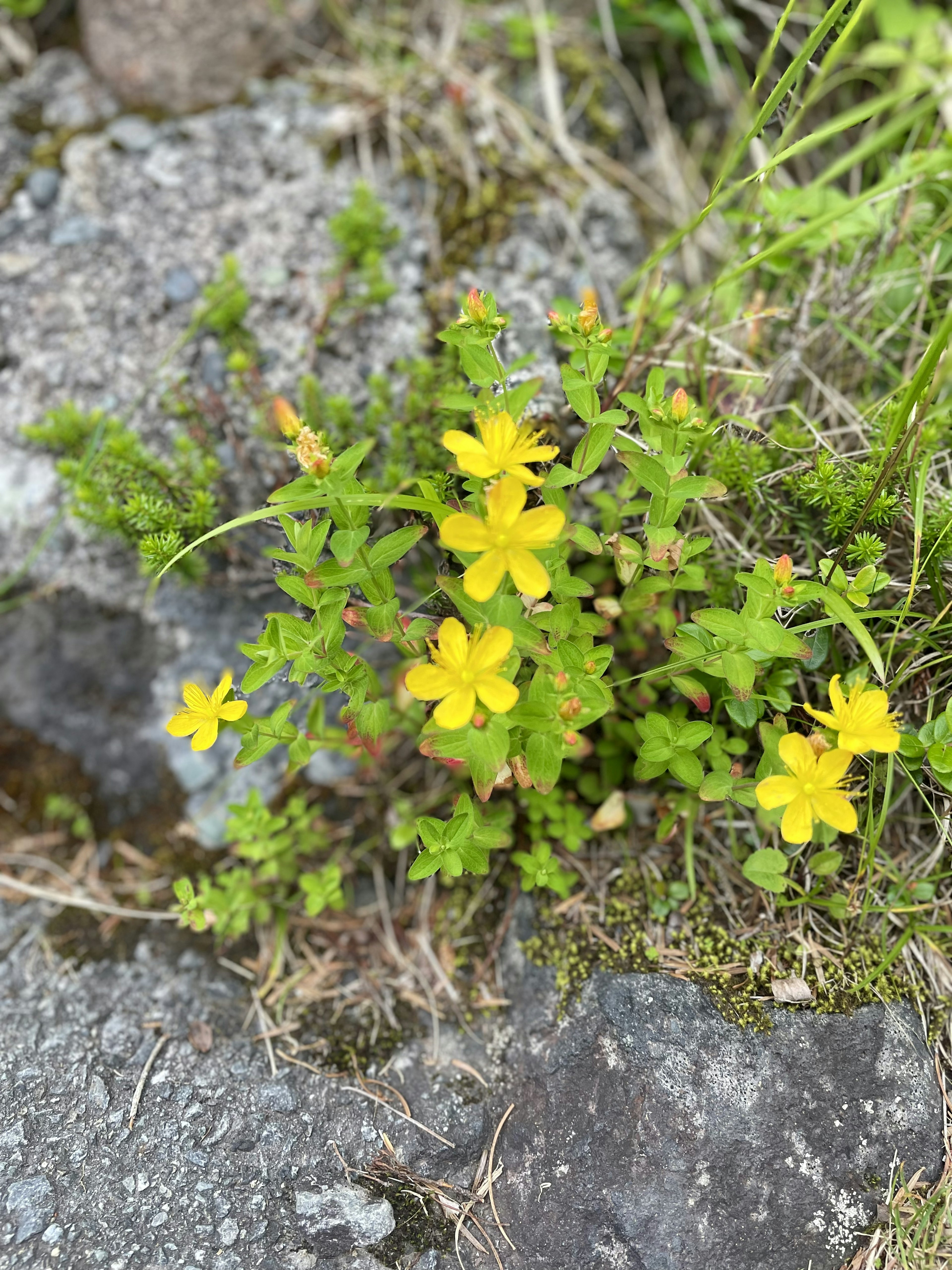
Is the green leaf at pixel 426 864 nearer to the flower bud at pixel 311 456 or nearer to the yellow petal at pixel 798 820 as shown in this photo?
the yellow petal at pixel 798 820

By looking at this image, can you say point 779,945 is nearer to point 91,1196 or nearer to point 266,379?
point 91,1196

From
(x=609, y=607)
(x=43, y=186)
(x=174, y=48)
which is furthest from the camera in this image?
(x=174, y=48)

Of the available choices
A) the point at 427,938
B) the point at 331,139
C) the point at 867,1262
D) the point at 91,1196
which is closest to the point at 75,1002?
the point at 91,1196

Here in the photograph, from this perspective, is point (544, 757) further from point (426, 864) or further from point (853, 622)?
point (853, 622)

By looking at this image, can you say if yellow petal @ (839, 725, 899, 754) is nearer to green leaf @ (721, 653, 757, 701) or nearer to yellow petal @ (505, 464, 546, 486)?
green leaf @ (721, 653, 757, 701)

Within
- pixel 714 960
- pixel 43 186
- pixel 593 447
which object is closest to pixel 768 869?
pixel 714 960

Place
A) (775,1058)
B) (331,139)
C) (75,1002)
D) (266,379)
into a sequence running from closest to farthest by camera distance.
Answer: (775,1058)
(75,1002)
(266,379)
(331,139)

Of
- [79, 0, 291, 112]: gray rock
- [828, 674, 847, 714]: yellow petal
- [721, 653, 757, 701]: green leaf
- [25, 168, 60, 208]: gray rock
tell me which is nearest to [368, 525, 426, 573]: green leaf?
[721, 653, 757, 701]: green leaf
